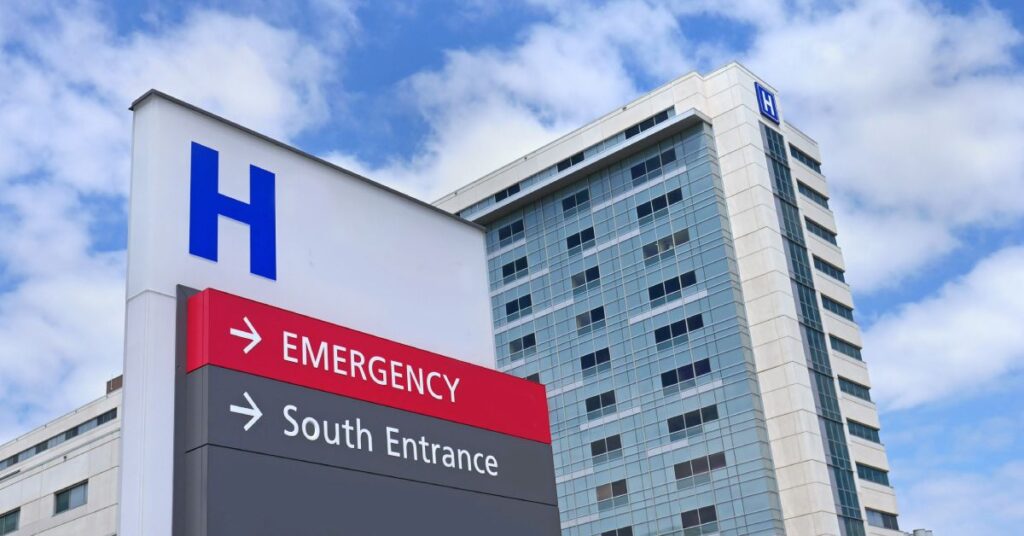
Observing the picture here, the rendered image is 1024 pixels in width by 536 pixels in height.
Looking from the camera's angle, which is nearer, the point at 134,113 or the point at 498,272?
the point at 134,113

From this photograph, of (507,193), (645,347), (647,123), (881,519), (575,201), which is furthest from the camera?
(507,193)

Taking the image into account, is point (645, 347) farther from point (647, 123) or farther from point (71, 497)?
point (71, 497)

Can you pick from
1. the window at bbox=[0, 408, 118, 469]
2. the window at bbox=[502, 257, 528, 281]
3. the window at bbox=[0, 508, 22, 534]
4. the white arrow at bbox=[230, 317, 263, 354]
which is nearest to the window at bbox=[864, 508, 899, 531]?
the window at bbox=[502, 257, 528, 281]

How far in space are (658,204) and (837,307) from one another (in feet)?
46.8

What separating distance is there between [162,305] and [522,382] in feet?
21.3

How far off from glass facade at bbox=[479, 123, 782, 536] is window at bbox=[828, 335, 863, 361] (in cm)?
724

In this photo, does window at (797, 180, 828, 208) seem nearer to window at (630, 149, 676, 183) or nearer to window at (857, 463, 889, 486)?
window at (630, 149, 676, 183)

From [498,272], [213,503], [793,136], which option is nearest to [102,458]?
[213,503]

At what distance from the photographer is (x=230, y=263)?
49.2 ft

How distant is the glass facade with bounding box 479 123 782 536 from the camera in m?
70.7

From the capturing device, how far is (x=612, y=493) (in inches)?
2953

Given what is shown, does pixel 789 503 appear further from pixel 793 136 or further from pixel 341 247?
pixel 341 247

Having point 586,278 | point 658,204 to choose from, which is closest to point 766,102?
point 658,204

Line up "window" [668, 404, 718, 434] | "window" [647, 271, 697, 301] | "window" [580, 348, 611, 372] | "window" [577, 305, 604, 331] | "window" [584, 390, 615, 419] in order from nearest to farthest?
"window" [668, 404, 718, 434]
"window" [647, 271, 697, 301]
"window" [584, 390, 615, 419]
"window" [580, 348, 611, 372]
"window" [577, 305, 604, 331]
